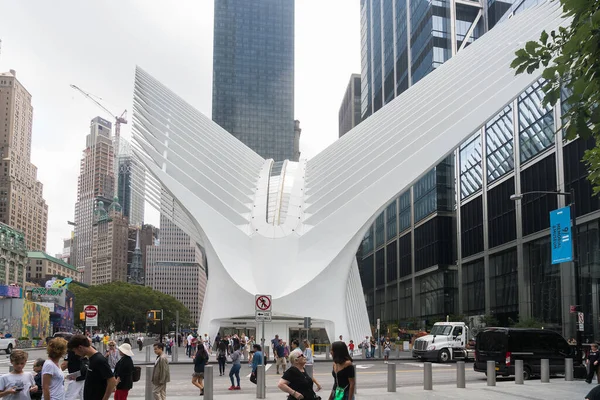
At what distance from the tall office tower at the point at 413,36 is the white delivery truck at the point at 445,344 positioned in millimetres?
39710

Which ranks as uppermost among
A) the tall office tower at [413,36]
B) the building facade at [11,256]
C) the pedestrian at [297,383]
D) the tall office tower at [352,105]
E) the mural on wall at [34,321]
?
the tall office tower at [352,105]

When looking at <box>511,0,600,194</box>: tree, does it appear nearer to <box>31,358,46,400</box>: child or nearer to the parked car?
<box>31,358,46,400</box>: child

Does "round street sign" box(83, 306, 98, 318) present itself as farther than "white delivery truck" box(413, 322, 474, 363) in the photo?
No

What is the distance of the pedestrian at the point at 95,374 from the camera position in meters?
7.73

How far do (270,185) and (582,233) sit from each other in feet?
69.0

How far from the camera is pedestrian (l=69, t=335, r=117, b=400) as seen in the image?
7727 millimetres

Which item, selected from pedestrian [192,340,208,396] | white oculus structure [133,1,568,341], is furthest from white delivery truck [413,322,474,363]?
pedestrian [192,340,208,396]

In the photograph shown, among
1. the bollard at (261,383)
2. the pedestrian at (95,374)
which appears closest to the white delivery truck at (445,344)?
the bollard at (261,383)

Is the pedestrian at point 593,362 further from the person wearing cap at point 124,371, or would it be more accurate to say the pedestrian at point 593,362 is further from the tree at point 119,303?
the tree at point 119,303

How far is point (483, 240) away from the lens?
185 feet

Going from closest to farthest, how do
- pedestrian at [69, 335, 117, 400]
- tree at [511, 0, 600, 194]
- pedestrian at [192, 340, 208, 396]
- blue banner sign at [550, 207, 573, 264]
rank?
pedestrian at [69, 335, 117, 400] < tree at [511, 0, 600, 194] < pedestrian at [192, 340, 208, 396] < blue banner sign at [550, 207, 573, 264]

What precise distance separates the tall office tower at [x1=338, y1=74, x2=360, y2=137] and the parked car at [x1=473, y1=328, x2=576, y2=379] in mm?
130574

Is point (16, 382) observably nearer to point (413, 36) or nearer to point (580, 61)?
point (580, 61)

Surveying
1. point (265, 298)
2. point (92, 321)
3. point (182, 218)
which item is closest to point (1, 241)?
point (182, 218)
